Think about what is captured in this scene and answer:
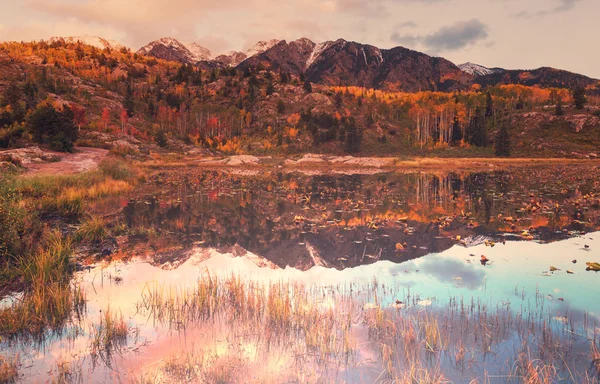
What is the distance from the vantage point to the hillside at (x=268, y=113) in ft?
330

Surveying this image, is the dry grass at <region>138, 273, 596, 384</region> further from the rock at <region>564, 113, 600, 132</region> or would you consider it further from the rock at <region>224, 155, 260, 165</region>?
the rock at <region>564, 113, 600, 132</region>

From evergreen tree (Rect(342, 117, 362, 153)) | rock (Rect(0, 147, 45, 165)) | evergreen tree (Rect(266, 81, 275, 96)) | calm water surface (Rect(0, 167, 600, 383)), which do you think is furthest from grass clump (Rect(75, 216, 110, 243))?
evergreen tree (Rect(266, 81, 275, 96))

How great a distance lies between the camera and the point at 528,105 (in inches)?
5079

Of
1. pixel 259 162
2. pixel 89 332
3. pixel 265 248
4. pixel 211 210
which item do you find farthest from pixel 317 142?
pixel 89 332

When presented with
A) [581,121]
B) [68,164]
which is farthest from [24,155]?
[581,121]

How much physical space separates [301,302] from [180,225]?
1168cm

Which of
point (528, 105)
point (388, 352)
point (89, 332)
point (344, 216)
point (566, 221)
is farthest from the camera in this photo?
point (528, 105)

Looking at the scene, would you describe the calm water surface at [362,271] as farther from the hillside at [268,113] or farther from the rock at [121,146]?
the hillside at [268,113]

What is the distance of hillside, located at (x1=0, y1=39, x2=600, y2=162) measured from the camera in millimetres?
100688

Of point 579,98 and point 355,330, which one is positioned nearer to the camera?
point 355,330

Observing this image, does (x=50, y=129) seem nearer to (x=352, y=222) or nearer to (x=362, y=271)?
(x=352, y=222)

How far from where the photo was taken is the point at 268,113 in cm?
13688

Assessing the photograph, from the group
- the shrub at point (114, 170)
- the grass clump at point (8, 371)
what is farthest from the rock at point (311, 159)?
the grass clump at point (8, 371)

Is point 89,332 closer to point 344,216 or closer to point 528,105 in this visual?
point 344,216
